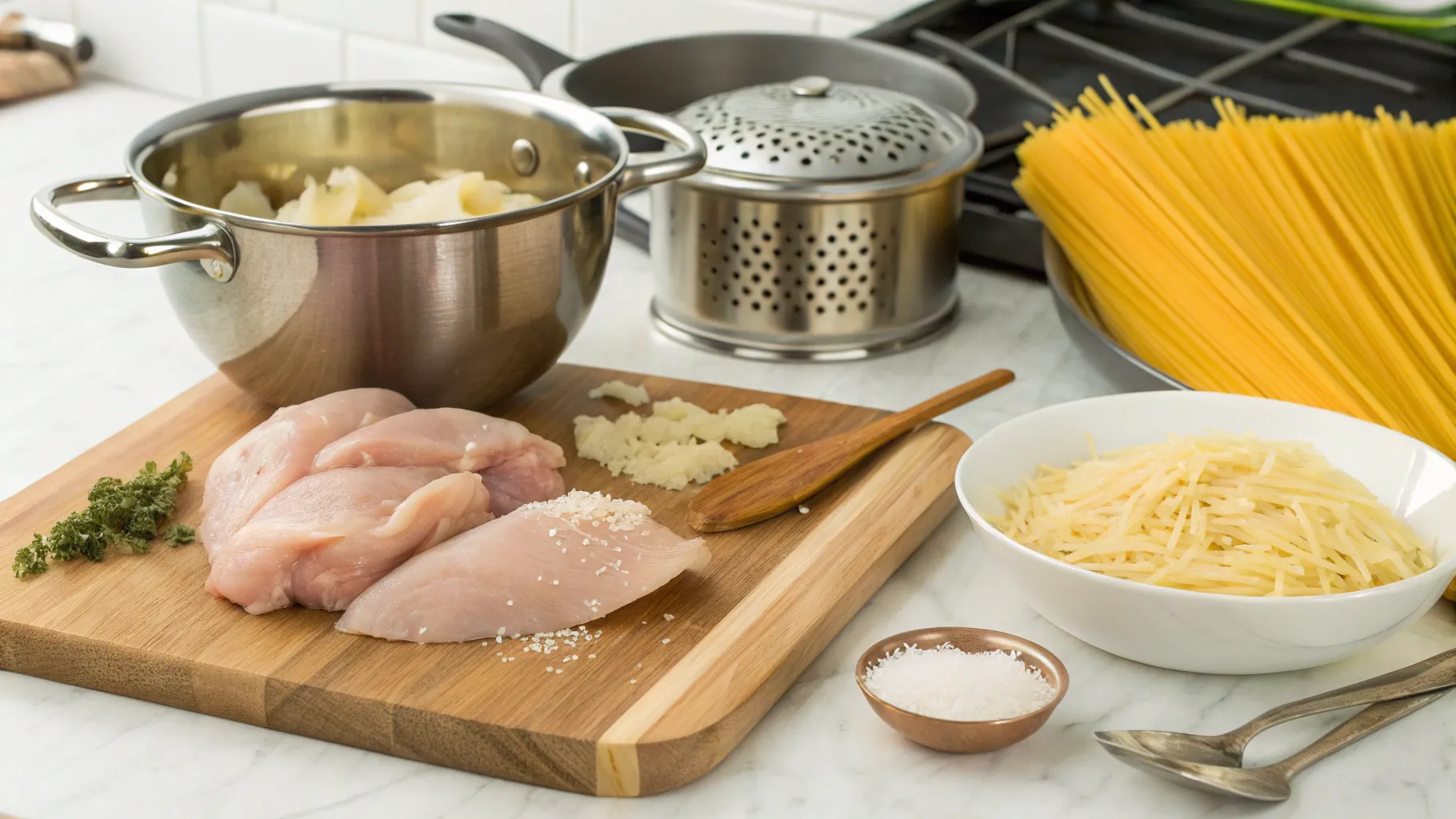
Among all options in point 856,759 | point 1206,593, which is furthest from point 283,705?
point 1206,593

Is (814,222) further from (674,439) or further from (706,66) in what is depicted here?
(706,66)

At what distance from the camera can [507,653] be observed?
1.04 metres

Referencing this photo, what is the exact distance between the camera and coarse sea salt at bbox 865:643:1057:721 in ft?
3.14

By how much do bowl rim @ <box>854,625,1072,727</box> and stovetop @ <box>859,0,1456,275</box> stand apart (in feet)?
2.79

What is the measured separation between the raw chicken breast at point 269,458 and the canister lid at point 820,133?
52 cm

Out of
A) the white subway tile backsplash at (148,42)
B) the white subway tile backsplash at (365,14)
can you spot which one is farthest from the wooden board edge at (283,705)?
the white subway tile backsplash at (148,42)

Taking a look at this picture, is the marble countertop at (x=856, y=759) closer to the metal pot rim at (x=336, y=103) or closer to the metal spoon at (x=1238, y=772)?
the metal spoon at (x=1238, y=772)

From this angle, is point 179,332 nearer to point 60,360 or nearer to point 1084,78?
point 60,360

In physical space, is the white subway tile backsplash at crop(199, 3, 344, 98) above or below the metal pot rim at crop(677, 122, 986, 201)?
below

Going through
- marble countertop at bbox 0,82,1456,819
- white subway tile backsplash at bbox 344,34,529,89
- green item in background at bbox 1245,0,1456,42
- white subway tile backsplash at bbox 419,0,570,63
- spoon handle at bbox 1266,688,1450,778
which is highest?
green item in background at bbox 1245,0,1456,42

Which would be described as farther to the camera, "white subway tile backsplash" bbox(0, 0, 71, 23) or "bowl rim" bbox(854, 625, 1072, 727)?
"white subway tile backsplash" bbox(0, 0, 71, 23)

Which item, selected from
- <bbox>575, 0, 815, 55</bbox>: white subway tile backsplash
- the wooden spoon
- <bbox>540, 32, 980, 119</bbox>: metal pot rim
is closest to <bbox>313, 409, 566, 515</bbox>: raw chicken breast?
the wooden spoon

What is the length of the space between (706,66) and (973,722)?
115 centimetres

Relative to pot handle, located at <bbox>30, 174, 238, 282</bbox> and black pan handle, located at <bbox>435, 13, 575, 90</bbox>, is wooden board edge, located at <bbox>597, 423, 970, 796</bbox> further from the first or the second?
black pan handle, located at <bbox>435, 13, 575, 90</bbox>
